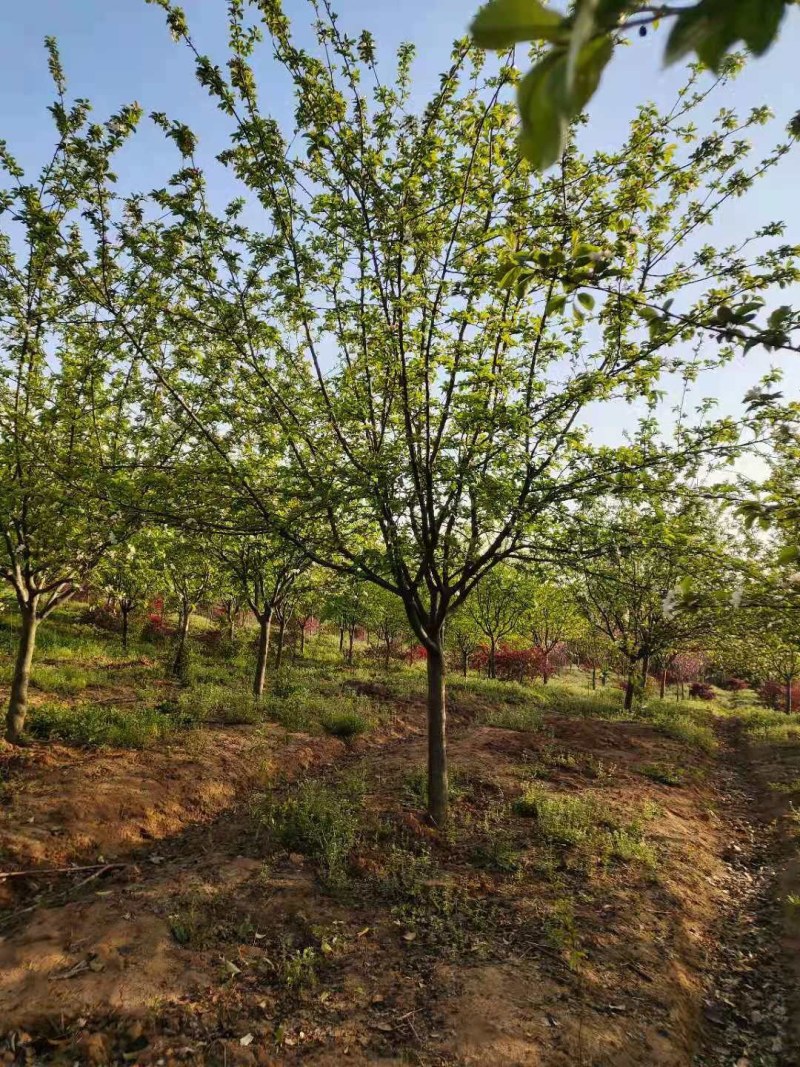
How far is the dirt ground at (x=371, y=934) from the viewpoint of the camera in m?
4.20

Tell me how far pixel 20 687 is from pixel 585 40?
1231cm

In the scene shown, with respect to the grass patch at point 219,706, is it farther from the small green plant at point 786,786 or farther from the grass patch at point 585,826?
the small green plant at point 786,786

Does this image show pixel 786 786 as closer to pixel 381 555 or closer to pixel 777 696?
pixel 381 555

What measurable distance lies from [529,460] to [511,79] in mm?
3713

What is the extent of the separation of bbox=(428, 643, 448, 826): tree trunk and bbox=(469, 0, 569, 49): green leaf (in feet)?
25.7

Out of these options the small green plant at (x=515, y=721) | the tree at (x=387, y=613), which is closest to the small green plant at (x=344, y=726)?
the small green plant at (x=515, y=721)

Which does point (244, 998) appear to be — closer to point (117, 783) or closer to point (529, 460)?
point (117, 783)

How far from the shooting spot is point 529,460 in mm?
6422

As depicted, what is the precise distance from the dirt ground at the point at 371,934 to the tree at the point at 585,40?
17.9 ft

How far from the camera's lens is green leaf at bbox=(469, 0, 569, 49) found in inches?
20.9

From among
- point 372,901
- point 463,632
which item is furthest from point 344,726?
point 463,632

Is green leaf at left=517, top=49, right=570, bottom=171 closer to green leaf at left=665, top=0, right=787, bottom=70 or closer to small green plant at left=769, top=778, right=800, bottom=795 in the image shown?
green leaf at left=665, top=0, right=787, bottom=70

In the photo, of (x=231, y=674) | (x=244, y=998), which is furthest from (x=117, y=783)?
(x=231, y=674)

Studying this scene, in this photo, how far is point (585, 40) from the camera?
1.65 ft
